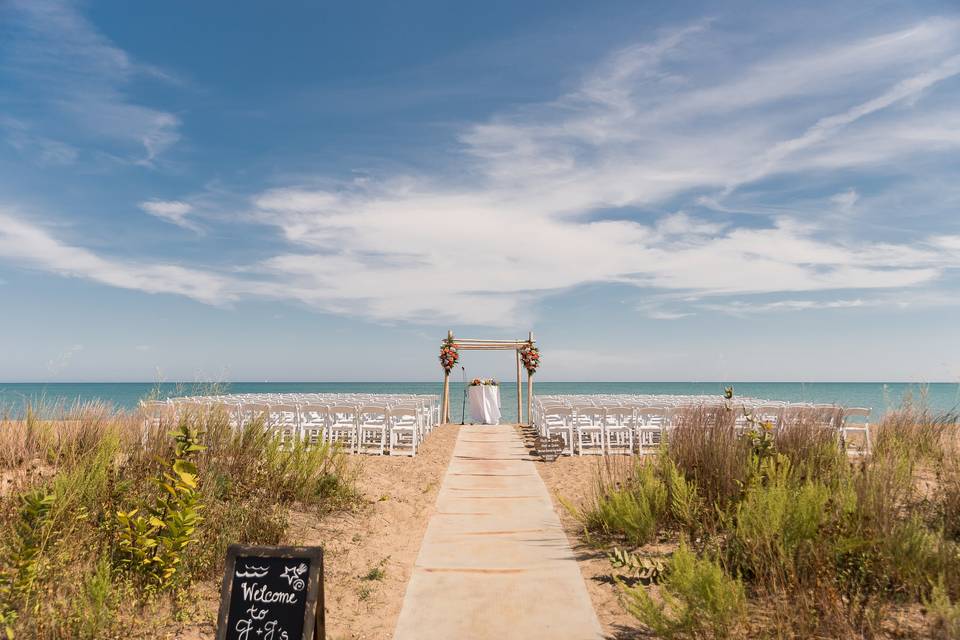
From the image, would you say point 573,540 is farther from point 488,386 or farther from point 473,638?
point 488,386

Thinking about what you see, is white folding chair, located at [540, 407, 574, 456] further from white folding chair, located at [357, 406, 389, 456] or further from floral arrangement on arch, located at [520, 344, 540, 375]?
floral arrangement on arch, located at [520, 344, 540, 375]

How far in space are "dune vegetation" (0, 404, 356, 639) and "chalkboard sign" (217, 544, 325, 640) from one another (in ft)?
2.75

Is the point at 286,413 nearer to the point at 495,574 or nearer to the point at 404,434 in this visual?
the point at 404,434

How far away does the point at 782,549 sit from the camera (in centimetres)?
353

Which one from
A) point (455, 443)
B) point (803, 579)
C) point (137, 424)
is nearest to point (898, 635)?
point (803, 579)

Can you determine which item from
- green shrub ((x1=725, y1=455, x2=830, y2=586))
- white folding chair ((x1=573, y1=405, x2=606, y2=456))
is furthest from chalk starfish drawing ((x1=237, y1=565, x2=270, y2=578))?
white folding chair ((x1=573, y1=405, x2=606, y2=456))

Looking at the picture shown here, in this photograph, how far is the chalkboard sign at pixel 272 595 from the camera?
2.91 meters

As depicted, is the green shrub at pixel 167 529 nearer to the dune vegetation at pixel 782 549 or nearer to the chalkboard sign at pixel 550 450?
the dune vegetation at pixel 782 549

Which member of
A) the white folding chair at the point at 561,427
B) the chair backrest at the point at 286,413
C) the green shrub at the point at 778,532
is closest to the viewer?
the green shrub at the point at 778,532

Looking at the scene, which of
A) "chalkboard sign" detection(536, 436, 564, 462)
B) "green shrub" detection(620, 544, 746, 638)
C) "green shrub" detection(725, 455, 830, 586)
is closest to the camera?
"green shrub" detection(620, 544, 746, 638)

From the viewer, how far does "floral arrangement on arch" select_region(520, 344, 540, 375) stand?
19078 millimetres

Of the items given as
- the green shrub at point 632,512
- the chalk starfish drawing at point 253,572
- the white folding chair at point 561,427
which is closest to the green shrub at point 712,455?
the green shrub at point 632,512

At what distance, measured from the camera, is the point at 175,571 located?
3.80 metres

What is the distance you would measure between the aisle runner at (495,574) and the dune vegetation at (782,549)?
1.51ft
